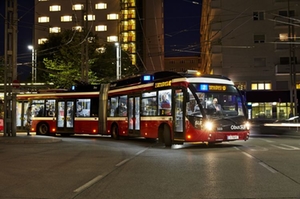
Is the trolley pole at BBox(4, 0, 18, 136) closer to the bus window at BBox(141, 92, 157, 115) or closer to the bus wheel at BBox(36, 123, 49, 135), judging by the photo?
the bus wheel at BBox(36, 123, 49, 135)

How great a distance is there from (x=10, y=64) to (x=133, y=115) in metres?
7.12

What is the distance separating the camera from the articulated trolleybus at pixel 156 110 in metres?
16.7

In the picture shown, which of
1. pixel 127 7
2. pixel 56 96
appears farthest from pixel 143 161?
pixel 127 7

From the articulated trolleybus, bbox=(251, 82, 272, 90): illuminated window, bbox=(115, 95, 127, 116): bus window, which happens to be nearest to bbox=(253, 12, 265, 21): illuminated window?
bbox=(251, 82, 272, 90): illuminated window

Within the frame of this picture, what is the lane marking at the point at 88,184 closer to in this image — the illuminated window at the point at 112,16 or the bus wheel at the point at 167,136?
the bus wheel at the point at 167,136

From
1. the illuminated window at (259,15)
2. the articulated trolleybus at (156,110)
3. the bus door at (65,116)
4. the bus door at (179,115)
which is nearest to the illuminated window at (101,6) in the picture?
the illuminated window at (259,15)

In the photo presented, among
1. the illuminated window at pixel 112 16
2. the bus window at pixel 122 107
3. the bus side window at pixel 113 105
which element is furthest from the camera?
the illuminated window at pixel 112 16

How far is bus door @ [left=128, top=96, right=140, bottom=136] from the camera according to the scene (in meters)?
21.0

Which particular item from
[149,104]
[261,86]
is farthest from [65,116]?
[261,86]

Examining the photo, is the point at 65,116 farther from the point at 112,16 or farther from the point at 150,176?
the point at 112,16

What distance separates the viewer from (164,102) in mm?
18438

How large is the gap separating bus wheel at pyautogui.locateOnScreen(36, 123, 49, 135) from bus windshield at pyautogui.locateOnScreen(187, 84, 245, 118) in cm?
1364

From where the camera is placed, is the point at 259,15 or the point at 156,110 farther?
the point at 259,15

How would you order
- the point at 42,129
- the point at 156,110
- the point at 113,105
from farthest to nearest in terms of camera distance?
the point at 42,129, the point at 113,105, the point at 156,110
